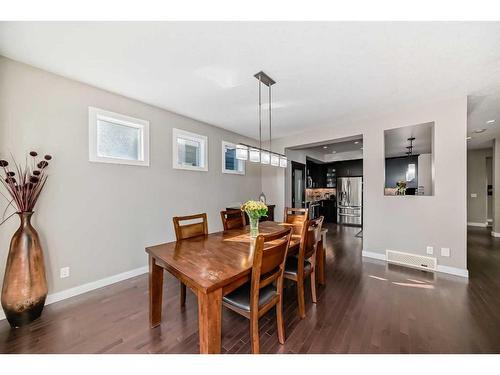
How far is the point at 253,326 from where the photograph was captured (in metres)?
1.41

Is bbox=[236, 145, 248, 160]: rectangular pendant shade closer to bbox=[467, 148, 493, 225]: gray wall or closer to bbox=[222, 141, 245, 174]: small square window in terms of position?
bbox=[222, 141, 245, 174]: small square window

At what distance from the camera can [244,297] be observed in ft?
5.04

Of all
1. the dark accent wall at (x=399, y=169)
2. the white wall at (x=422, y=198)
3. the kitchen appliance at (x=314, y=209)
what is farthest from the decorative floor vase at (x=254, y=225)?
the dark accent wall at (x=399, y=169)

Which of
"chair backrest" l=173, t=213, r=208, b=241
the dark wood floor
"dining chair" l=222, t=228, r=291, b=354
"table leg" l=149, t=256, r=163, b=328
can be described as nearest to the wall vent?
the dark wood floor

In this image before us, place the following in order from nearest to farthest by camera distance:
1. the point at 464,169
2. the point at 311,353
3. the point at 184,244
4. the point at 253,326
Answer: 1. the point at 253,326
2. the point at 311,353
3. the point at 184,244
4. the point at 464,169

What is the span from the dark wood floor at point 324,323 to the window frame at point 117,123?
1.71 metres

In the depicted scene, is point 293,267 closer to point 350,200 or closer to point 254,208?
point 254,208

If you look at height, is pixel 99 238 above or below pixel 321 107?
below

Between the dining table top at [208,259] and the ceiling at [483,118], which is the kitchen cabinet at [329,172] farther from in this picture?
the dining table top at [208,259]

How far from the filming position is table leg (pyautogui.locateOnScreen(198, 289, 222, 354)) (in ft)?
3.85

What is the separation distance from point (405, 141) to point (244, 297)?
5634 mm

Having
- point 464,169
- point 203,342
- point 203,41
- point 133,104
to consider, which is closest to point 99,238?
point 133,104
